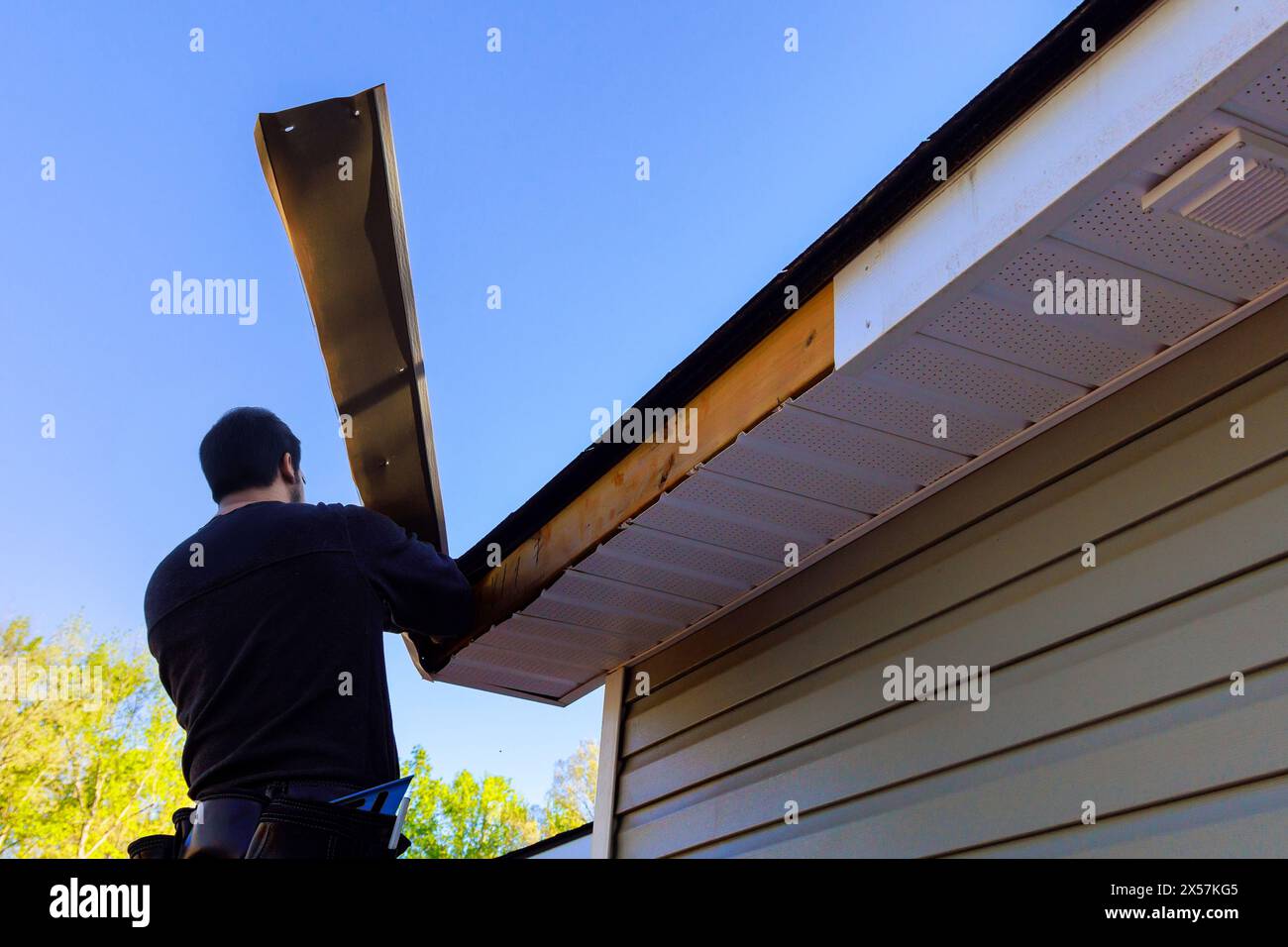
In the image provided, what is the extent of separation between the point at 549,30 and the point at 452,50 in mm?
3938

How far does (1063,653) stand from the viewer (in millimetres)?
2750

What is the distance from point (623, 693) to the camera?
4.68 metres

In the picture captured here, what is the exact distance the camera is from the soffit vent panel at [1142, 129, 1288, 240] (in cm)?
191

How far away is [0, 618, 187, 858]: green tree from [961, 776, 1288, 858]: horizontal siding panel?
2044 cm

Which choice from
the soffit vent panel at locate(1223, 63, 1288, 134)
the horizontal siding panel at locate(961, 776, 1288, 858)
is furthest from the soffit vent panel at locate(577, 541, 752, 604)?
the soffit vent panel at locate(1223, 63, 1288, 134)

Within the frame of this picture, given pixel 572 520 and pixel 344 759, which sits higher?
pixel 572 520

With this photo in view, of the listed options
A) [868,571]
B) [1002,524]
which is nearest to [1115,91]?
[1002,524]

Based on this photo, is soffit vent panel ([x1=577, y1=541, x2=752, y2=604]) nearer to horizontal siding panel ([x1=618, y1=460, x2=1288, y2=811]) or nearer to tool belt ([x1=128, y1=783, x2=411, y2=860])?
horizontal siding panel ([x1=618, y1=460, x2=1288, y2=811])

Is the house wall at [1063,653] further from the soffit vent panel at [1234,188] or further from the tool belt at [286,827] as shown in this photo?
the tool belt at [286,827]

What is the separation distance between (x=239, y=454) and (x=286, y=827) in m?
1.03

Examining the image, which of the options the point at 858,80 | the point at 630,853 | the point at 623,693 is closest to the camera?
the point at 630,853

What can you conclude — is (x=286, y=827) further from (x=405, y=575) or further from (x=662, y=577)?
(x=662, y=577)

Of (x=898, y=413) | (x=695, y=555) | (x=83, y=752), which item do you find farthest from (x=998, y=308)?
(x=83, y=752)
